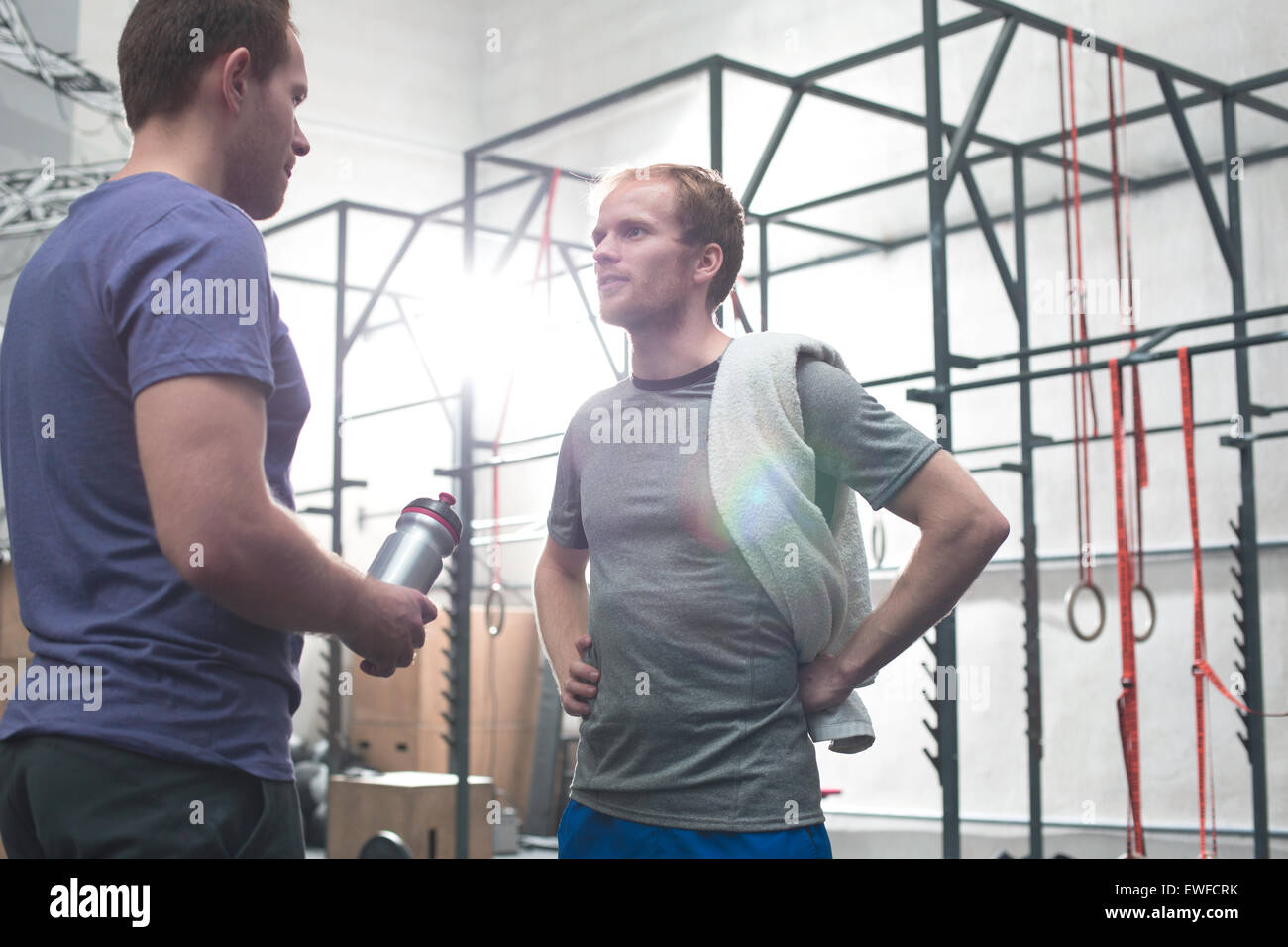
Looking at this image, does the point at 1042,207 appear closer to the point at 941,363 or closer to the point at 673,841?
the point at 941,363

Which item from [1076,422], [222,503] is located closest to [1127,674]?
[222,503]

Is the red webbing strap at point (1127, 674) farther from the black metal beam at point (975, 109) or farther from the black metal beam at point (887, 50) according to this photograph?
the black metal beam at point (887, 50)

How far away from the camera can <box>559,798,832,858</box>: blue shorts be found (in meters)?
1.47

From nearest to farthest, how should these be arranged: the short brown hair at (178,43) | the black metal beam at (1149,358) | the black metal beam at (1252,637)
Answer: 1. the short brown hair at (178,43)
2. the black metal beam at (1149,358)
3. the black metal beam at (1252,637)

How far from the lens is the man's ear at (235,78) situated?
1.24 meters

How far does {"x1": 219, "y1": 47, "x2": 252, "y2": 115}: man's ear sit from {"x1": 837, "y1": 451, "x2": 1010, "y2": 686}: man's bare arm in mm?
849

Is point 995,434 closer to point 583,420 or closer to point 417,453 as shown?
point 417,453

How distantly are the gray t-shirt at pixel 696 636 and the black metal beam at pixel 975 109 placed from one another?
2141 millimetres

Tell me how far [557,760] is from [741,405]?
6.60m

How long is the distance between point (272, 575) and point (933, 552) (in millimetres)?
796

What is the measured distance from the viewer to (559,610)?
72.4 inches

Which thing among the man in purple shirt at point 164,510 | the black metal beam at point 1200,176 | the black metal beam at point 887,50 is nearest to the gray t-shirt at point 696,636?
the man in purple shirt at point 164,510

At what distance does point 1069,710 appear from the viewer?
6523 millimetres
